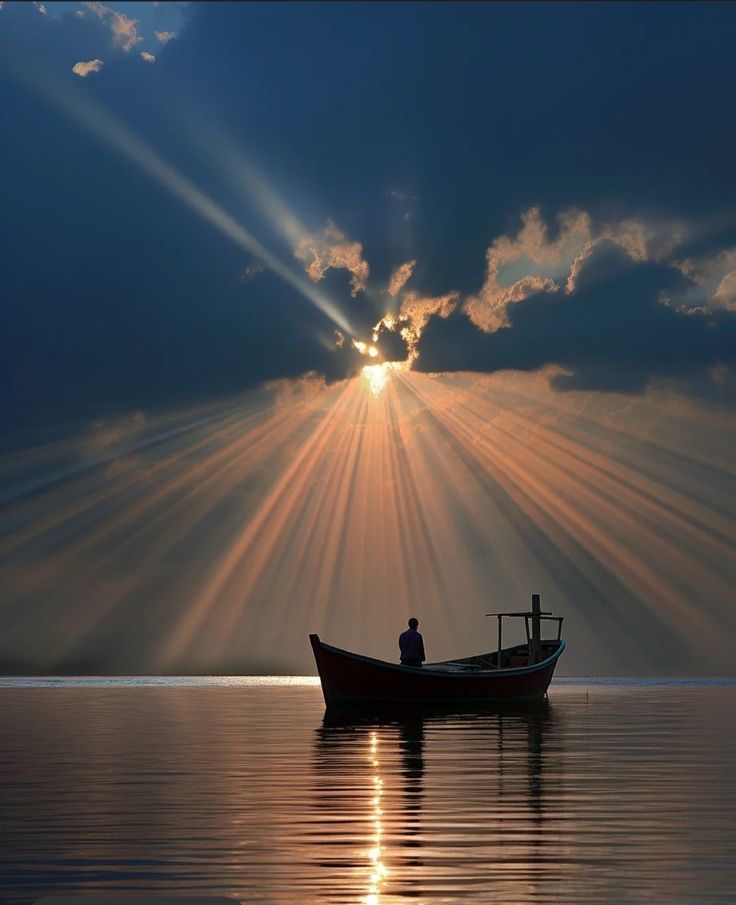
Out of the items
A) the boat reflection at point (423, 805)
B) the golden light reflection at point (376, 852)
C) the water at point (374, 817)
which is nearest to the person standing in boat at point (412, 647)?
the boat reflection at point (423, 805)

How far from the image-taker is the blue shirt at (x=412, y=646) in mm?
56438

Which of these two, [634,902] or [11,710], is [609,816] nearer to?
[634,902]

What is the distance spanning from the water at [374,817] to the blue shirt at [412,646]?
15323mm

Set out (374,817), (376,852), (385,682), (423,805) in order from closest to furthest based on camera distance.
A: (376,852), (374,817), (423,805), (385,682)

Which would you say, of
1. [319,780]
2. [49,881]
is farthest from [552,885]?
[319,780]

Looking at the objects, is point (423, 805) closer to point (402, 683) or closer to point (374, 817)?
point (374, 817)

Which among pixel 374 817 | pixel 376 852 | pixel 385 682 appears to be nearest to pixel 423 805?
pixel 374 817

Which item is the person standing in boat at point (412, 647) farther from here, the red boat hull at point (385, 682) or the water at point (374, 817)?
the water at point (374, 817)

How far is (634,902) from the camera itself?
14.0m

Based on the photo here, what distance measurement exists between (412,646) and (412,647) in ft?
0.18

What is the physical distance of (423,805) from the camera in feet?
73.2

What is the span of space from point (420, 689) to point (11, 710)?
66.3 feet

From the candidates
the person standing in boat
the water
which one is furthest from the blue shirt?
the water

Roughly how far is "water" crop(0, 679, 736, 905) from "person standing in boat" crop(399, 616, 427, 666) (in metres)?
15.3
